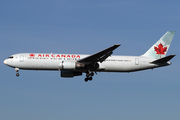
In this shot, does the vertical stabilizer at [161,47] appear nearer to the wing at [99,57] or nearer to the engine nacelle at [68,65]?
the wing at [99,57]

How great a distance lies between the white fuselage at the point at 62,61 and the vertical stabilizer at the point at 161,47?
2.20m

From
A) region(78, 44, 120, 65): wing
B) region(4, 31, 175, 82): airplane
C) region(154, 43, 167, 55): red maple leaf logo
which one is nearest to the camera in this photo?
region(78, 44, 120, 65): wing

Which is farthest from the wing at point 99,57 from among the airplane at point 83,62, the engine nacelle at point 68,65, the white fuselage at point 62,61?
the white fuselage at point 62,61

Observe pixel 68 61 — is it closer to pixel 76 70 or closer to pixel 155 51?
pixel 76 70

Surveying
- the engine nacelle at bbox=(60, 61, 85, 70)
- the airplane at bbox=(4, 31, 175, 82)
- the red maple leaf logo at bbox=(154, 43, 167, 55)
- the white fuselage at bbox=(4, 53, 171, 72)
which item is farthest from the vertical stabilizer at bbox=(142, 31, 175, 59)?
the engine nacelle at bbox=(60, 61, 85, 70)

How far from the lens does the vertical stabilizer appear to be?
52.7 meters

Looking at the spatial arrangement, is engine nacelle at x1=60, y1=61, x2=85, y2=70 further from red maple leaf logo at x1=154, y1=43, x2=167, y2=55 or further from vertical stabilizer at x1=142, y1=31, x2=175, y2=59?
red maple leaf logo at x1=154, y1=43, x2=167, y2=55

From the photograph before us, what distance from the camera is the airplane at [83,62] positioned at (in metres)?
47.5

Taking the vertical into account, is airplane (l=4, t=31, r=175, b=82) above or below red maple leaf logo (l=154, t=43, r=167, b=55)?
below

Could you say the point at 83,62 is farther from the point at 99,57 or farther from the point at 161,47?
the point at 161,47

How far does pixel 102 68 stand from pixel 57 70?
6.67 m

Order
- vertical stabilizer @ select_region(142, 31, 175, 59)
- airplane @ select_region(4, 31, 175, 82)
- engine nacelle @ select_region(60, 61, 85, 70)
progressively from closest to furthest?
engine nacelle @ select_region(60, 61, 85, 70), airplane @ select_region(4, 31, 175, 82), vertical stabilizer @ select_region(142, 31, 175, 59)

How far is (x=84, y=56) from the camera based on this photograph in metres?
49.3

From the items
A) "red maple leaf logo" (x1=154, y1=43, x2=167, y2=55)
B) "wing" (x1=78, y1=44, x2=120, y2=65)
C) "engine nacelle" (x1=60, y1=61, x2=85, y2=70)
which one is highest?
"red maple leaf logo" (x1=154, y1=43, x2=167, y2=55)
